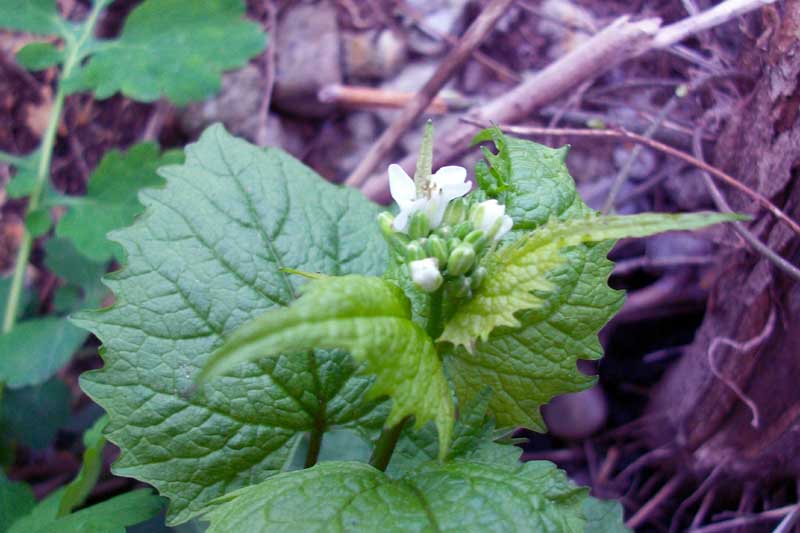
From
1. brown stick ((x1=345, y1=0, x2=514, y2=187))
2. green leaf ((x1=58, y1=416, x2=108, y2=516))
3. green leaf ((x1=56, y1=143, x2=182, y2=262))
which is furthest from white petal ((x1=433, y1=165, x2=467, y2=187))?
green leaf ((x1=56, y1=143, x2=182, y2=262))

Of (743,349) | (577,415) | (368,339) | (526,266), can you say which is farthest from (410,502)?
(577,415)

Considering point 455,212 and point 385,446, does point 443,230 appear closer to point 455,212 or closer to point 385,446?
point 455,212

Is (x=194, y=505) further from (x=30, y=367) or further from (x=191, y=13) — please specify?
(x=191, y=13)

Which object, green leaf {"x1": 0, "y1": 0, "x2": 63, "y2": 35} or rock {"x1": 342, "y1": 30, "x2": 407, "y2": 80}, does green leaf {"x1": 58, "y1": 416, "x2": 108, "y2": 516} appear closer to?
green leaf {"x1": 0, "y1": 0, "x2": 63, "y2": 35}

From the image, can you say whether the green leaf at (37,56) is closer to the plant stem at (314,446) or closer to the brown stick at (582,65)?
the brown stick at (582,65)

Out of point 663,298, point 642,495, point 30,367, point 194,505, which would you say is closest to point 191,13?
point 30,367

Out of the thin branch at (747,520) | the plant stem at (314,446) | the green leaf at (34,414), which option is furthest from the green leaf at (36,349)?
the thin branch at (747,520)
